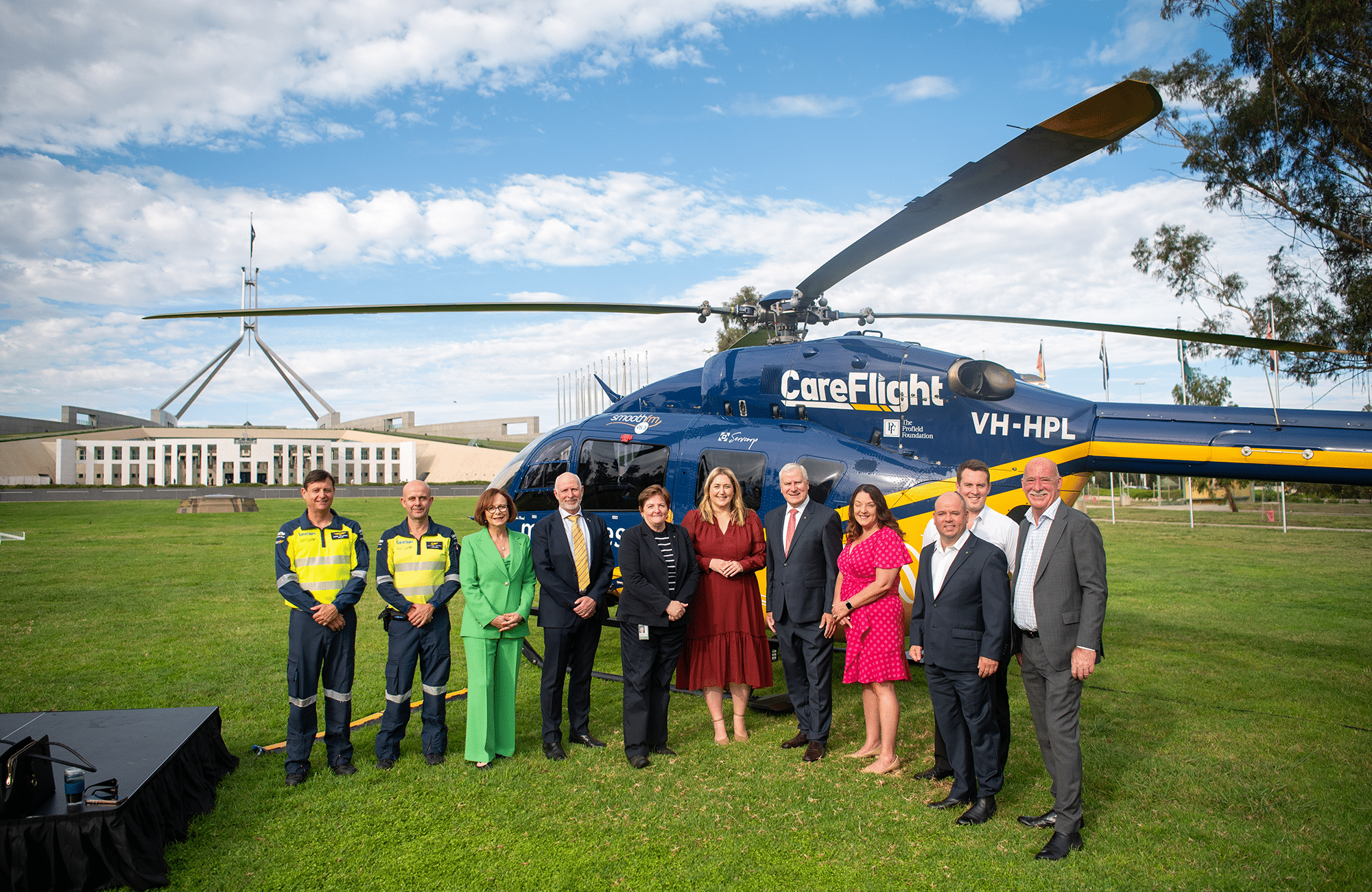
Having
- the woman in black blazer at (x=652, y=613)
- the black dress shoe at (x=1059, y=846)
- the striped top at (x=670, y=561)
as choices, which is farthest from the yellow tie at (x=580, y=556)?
the black dress shoe at (x=1059, y=846)

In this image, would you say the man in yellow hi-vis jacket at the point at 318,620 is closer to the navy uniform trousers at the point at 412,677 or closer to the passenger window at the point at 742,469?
the navy uniform trousers at the point at 412,677

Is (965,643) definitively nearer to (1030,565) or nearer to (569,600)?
(1030,565)

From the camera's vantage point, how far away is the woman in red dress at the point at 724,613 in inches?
222

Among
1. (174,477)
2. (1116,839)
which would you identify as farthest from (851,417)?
(174,477)

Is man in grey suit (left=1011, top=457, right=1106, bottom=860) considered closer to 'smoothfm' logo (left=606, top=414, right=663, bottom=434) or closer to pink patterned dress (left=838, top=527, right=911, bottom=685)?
pink patterned dress (left=838, top=527, right=911, bottom=685)

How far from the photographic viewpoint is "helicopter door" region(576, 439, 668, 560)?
756cm

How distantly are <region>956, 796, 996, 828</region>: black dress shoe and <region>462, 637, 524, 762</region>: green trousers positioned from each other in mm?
2991

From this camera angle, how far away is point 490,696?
532cm

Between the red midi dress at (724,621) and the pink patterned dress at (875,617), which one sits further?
the red midi dress at (724,621)

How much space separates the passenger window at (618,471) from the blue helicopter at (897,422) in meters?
0.02

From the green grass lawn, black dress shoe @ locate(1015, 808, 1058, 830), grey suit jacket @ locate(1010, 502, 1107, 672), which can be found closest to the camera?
the green grass lawn

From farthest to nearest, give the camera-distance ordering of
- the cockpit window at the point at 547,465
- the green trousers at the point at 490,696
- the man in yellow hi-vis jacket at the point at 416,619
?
the cockpit window at the point at 547,465, the green trousers at the point at 490,696, the man in yellow hi-vis jacket at the point at 416,619

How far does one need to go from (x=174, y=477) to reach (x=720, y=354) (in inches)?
3233

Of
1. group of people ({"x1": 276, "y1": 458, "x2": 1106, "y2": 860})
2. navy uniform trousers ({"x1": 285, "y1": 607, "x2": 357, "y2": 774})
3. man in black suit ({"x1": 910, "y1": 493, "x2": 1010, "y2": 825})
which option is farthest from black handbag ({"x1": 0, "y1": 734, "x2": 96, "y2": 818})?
man in black suit ({"x1": 910, "y1": 493, "x2": 1010, "y2": 825})
